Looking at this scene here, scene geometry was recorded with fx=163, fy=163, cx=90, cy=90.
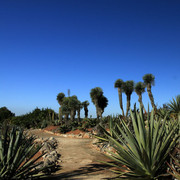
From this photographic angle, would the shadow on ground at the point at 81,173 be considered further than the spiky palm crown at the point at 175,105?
No

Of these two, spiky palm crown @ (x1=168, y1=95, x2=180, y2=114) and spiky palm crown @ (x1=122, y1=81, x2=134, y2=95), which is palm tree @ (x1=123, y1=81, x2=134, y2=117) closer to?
spiky palm crown @ (x1=122, y1=81, x2=134, y2=95)

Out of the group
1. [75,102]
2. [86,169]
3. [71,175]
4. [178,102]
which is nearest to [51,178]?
[71,175]

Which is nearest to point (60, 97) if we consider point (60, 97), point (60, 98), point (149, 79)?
point (60, 97)

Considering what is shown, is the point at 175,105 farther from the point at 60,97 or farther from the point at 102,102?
the point at 60,97

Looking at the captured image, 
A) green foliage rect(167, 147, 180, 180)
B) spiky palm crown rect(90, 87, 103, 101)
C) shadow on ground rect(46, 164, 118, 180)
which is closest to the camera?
green foliage rect(167, 147, 180, 180)

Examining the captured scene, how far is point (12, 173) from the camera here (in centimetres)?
335

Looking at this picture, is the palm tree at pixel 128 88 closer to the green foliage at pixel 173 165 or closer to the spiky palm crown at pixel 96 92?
the spiky palm crown at pixel 96 92

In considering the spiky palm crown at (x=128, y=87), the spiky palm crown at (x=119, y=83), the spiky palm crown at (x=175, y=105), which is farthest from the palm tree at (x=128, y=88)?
the spiky palm crown at (x=175, y=105)

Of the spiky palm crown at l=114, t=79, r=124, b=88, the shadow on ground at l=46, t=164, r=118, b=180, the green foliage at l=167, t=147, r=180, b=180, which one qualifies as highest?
the spiky palm crown at l=114, t=79, r=124, b=88

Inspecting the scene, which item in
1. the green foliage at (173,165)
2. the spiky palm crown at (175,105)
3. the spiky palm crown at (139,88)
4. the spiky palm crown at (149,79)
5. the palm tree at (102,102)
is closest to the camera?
the green foliage at (173,165)

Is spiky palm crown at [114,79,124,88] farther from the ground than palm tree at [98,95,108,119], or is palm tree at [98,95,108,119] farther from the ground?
spiky palm crown at [114,79,124,88]

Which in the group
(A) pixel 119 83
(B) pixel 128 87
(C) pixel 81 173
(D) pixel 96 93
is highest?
(A) pixel 119 83

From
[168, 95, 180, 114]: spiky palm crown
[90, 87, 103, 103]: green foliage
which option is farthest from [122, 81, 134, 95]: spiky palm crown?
[168, 95, 180, 114]: spiky palm crown

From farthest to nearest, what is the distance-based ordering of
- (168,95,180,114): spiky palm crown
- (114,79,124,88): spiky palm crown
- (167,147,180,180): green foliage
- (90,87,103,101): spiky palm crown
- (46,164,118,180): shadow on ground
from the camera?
1. (90,87,103,101): spiky palm crown
2. (114,79,124,88): spiky palm crown
3. (168,95,180,114): spiky palm crown
4. (46,164,118,180): shadow on ground
5. (167,147,180,180): green foliage
